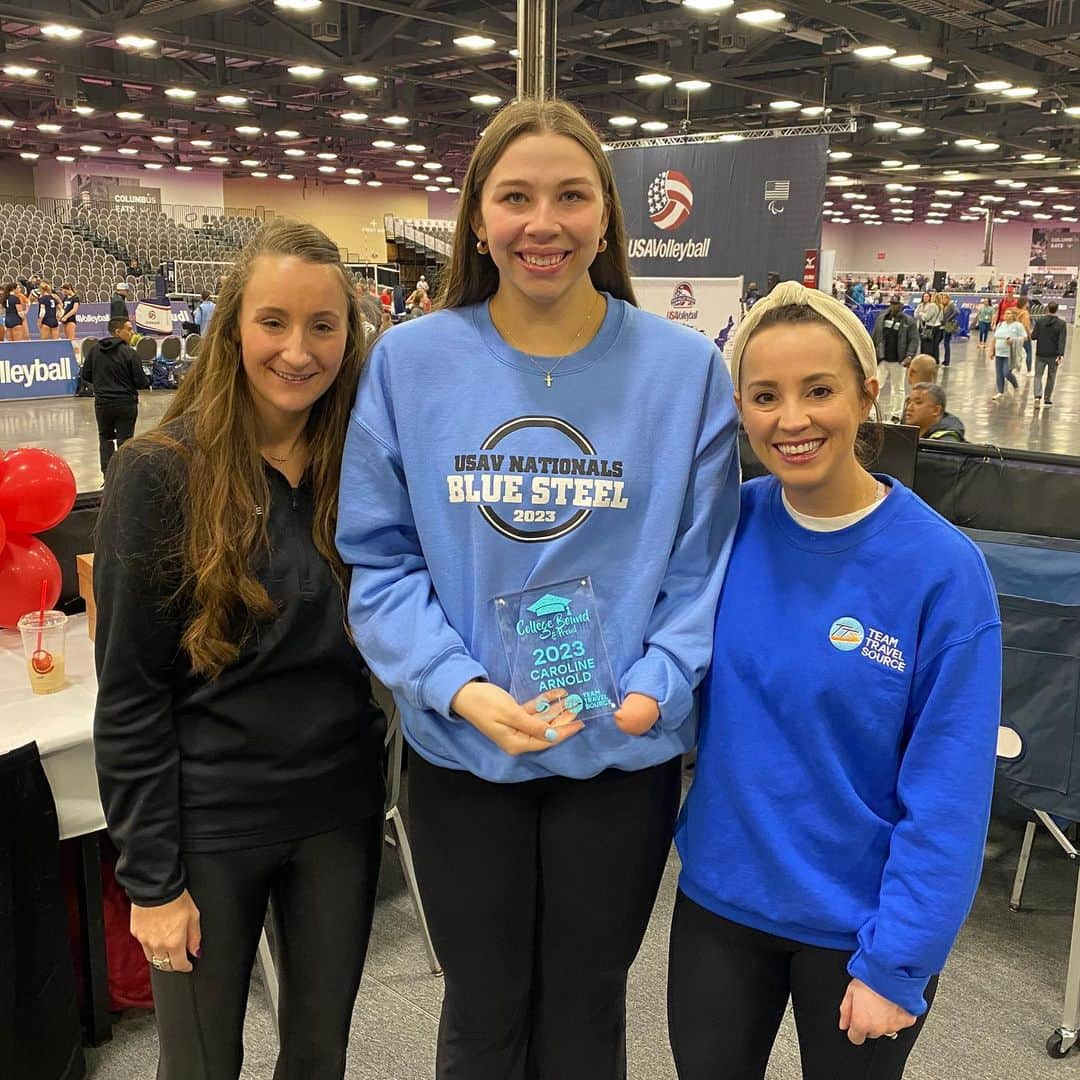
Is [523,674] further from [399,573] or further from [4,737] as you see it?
[4,737]

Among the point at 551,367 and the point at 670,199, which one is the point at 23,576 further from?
the point at 670,199

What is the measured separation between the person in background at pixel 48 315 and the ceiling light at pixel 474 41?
7.20 meters

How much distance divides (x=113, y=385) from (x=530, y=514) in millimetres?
7711

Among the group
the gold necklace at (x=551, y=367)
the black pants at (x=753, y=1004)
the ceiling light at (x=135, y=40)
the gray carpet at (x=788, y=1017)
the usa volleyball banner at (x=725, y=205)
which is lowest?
the gray carpet at (x=788, y=1017)

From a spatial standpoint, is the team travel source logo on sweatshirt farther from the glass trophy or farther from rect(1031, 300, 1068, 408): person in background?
rect(1031, 300, 1068, 408): person in background

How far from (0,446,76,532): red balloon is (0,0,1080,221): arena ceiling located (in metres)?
5.05

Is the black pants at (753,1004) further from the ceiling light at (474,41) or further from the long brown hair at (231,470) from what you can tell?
the ceiling light at (474,41)

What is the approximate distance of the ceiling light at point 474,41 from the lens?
10.3 m

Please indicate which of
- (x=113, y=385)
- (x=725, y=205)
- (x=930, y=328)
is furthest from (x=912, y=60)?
(x=113, y=385)

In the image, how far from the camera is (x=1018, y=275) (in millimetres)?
36625

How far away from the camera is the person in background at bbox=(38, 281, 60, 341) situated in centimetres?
1424

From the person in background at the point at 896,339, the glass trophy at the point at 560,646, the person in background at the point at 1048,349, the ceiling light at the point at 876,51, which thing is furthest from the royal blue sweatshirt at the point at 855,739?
the person in background at the point at 1048,349

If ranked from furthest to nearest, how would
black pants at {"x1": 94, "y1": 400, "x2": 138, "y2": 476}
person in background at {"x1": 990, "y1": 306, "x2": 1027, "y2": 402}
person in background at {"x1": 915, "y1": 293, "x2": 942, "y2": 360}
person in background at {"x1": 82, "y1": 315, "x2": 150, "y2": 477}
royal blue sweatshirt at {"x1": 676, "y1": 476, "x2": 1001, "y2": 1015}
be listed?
1. person in background at {"x1": 915, "y1": 293, "x2": 942, "y2": 360}
2. person in background at {"x1": 990, "y1": 306, "x2": 1027, "y2": 402}
3. black pants at {"x1": 94, "y1": 400, "x2": 138, "y2": 476}
4. person in background at {"x1": 82, "y1": 315, "x2": 150, "y2": 477}
5. royal blue sweatshirt at {"x1": 676, "y1": 476, "x2": 1001, "y2": 1015}

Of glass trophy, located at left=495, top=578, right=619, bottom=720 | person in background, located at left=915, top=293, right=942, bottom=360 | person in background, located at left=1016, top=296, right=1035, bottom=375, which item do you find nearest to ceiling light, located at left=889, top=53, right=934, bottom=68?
person in background, located at left=1016, top=296, right=1035, bottom=375
